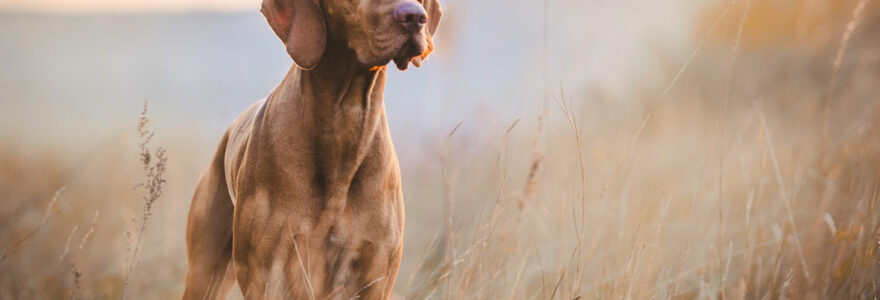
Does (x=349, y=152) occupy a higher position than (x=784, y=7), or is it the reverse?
(x=784, y=7)

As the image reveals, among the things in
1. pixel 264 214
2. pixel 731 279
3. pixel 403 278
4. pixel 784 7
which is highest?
pixel 784 7

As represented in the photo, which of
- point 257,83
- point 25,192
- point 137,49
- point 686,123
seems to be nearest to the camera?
point 25,192

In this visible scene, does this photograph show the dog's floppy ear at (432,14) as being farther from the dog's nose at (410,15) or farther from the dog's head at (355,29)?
the dog's nose at (410,15)

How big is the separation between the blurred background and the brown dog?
263 mm

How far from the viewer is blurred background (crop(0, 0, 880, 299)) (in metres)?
3.14

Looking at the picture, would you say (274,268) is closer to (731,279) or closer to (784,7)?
(731,279)

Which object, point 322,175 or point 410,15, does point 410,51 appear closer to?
point 410,15

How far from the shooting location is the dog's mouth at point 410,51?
2.50m

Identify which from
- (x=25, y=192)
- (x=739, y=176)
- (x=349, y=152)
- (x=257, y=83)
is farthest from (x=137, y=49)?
(x=739, y=176)

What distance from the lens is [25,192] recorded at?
4.46m

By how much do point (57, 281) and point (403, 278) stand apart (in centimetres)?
206

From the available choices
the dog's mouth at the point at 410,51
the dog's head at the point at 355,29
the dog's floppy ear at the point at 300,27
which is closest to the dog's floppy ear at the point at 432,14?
the dog's head at the point at 355,29

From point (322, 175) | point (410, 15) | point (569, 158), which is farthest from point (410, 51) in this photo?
point (569, 158)

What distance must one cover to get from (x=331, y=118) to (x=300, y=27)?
40 centimetres
